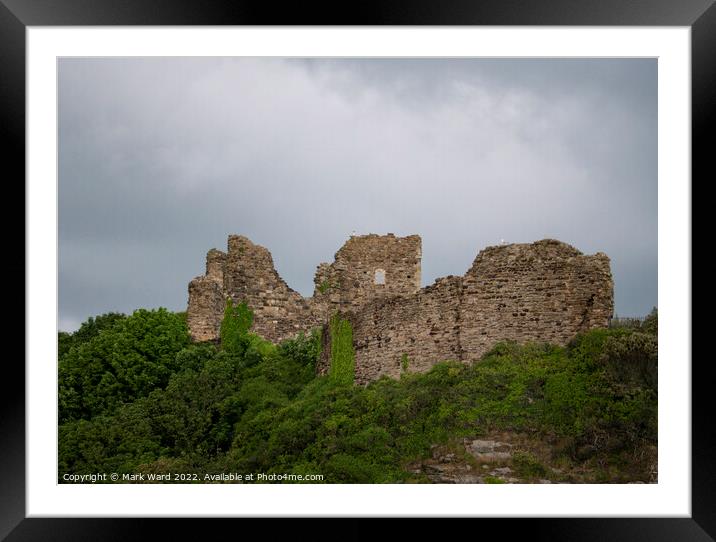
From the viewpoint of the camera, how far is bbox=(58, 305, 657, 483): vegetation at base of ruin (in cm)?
1387

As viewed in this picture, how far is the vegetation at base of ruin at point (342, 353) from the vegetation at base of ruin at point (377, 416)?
0.14ft

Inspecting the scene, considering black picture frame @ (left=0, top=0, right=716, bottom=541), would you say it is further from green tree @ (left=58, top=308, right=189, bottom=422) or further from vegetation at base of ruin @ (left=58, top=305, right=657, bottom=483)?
green tree @ (left=58, top=308, right=189, bottom=422)

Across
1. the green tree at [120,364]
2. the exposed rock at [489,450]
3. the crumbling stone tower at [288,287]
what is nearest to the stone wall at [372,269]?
the crumbling stone tower at [288,287]

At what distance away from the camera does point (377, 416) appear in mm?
15656

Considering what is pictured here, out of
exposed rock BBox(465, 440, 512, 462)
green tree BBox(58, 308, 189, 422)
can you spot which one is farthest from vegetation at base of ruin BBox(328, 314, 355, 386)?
exposed rock BBox(465, 440, 512, 462)

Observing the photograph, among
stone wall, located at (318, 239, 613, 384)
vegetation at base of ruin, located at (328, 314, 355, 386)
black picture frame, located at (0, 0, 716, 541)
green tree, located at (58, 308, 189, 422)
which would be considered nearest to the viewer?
black picture frame, located at (0, 0, 716, 541)

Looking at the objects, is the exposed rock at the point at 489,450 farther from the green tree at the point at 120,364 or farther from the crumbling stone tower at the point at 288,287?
the green tree at the point at 120,364

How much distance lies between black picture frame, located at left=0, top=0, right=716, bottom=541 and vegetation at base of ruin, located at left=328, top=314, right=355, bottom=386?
831 cm

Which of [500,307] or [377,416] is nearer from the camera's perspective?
[377,416]
